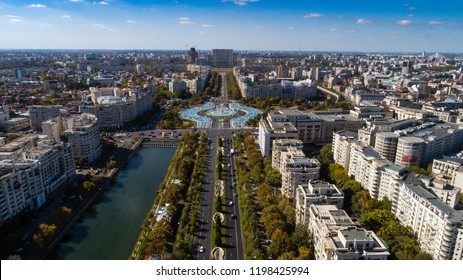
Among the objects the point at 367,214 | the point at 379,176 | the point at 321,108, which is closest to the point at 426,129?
the point at 379,176

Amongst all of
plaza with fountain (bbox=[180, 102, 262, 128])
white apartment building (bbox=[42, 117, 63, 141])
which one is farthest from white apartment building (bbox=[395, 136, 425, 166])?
white apartment building (bbox=[42, 117, 63, 141])

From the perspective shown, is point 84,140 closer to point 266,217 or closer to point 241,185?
point 241,185

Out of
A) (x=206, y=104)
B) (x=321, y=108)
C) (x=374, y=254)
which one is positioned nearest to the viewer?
(x=374, y=254)

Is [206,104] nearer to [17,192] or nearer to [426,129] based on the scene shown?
[426,129]

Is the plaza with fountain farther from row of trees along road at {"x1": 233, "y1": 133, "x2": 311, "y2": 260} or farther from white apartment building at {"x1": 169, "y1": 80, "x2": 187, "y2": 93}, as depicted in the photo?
row of trees along road at {"x1": 233, "y1": 133, "x2": 311, "y2": 260}

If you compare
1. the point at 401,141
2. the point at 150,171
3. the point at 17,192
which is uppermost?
the point at 401,141

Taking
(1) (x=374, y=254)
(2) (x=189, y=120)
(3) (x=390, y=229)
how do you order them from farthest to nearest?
(2) (x=189, y=120) → (3) (x=390, y=229) → (1) (x=374, y=254)

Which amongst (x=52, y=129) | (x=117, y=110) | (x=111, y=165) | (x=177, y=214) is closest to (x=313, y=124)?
(x=177, y=214)
